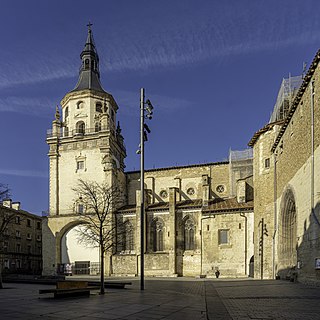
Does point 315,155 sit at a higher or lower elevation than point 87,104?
lower

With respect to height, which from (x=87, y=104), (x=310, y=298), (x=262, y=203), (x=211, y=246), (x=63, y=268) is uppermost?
(x=87, y=104)

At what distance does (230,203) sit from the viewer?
39562 mm

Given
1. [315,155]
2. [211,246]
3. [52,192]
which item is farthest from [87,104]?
[315,155]

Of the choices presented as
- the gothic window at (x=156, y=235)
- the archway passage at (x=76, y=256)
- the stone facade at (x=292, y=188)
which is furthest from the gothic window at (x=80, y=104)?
the stone facade at (x=292, y=188)

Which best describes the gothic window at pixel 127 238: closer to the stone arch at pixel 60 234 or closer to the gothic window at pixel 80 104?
the stone arch at pixel 60 234

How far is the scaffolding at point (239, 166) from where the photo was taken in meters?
44.8

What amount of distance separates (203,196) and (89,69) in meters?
25.3

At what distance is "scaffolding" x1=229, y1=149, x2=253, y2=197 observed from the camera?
4481 cm

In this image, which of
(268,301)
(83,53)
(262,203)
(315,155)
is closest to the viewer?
(268,301)

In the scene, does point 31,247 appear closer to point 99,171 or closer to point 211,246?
point 99,171

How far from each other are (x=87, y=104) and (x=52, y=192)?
1250 centimetres

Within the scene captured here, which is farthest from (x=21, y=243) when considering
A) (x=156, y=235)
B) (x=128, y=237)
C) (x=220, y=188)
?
(x=220, y=188)

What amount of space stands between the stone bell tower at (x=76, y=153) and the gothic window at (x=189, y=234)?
10594 millimetres

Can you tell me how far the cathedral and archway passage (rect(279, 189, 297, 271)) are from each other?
0.23 feet
